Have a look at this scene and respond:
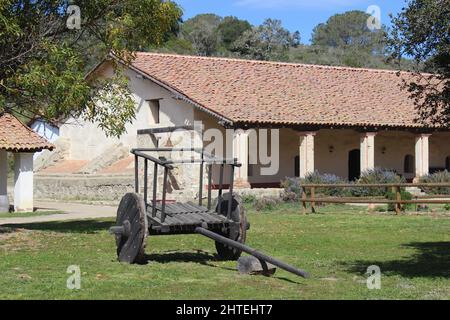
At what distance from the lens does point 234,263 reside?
12.2 meters

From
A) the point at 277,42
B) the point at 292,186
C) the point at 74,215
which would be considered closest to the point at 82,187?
the point at 74,215

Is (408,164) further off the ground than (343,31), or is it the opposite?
(343,31)

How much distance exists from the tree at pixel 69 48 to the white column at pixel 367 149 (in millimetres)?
17627

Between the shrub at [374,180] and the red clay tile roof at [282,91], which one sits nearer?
the shrub at [374,180]

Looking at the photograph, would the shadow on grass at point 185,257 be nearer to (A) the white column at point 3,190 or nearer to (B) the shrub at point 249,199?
(B) the shrub at point 249,199

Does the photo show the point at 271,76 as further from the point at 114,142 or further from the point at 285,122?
the point at 114,142

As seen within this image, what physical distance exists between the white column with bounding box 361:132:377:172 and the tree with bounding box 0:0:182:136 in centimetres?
1763

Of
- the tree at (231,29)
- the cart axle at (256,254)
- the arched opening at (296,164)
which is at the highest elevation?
the tree at (231,29)

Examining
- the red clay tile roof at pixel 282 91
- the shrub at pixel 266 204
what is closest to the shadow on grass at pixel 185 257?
the shrub at pixel 266 204

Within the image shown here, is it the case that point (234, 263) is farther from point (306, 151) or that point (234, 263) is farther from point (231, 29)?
point (231, 29)

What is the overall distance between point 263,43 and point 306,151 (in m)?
34.4

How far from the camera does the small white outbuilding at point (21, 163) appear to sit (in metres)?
27.4

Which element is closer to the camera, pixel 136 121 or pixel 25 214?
pixel 25 214

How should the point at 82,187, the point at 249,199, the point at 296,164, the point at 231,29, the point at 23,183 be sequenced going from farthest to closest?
the point at 231,29
the point at 296,164
the point at 82,187
the point at 249,199
the point at 23,183
